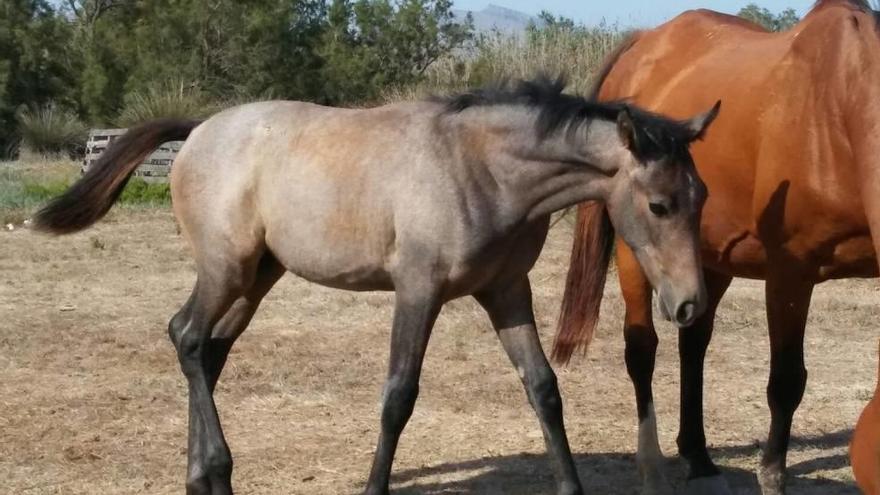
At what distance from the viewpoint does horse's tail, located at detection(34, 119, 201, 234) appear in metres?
5.21

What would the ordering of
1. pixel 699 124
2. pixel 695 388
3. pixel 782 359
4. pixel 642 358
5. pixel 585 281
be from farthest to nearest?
pixel 585 281 < pixel 695 388 < pixel 642 358 < pixel 782 359 < pixel 699 124

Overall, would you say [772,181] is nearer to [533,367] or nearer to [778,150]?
[778,150]

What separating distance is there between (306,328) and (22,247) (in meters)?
4.34

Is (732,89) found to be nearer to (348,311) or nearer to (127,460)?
(127,460)

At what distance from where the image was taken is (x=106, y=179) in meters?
→ 5.25

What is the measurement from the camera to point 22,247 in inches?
448

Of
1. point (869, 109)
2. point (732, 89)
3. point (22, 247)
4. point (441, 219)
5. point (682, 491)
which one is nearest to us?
point (869, 109)

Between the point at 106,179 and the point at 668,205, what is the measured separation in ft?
8.40

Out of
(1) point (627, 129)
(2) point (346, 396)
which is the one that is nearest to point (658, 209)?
(1) point (627, 129)

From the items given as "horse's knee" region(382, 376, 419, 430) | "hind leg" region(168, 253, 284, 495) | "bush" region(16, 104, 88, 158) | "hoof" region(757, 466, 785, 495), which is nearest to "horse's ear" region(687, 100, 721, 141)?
"horse's knee" region(382, 376, 419, 430)

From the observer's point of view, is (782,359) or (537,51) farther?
(537,51)

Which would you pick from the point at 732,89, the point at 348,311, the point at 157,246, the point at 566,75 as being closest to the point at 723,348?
the point at 348,311

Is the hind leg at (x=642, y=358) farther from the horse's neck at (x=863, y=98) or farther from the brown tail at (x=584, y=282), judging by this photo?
the horse's neck at (x=863, y=98)

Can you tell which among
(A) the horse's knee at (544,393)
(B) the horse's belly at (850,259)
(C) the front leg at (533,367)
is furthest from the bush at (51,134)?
(B) the horse's belly at (850,259)
